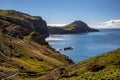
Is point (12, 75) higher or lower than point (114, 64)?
lower

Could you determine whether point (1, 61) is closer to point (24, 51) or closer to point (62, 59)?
point (24, 51)

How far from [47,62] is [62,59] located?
30160mm

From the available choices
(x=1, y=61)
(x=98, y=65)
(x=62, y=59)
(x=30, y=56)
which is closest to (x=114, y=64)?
(x=98, y=65)

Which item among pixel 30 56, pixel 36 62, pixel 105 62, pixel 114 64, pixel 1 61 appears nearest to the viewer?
pixel 114 64

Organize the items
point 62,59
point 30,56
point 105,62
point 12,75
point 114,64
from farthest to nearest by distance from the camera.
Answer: point 62,59 < point 30,56 < point 12,75 < point 105,62 < point 114,64

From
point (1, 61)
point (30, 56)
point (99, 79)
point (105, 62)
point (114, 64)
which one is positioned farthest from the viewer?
point (30, 56)

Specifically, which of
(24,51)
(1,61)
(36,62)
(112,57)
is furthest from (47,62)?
(112,57)

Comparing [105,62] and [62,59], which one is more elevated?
[105,62]

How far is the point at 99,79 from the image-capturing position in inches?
2007

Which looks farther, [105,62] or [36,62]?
[36,62]

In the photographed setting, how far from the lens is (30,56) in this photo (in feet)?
553

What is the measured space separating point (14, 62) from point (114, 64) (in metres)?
78.5

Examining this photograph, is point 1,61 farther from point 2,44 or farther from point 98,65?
point 98,65

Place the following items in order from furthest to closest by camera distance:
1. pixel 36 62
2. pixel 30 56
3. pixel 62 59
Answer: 1. pixel 62 59
2. pixel 30 56
3. pixel 36 62
